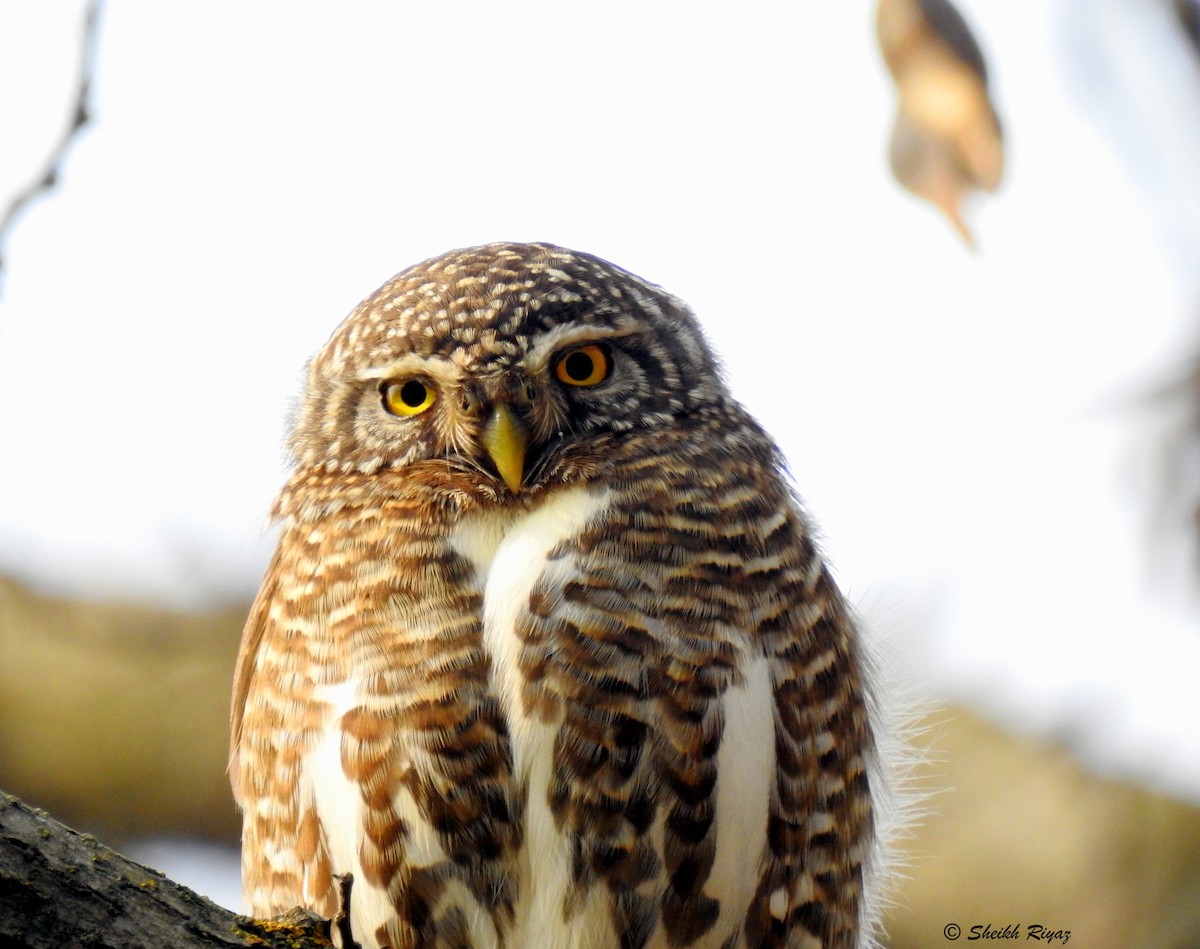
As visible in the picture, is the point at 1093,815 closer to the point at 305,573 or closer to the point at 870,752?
the point at 870,752

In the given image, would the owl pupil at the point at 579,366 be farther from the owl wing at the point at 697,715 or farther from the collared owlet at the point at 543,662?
the owl wing at the point at 697,715

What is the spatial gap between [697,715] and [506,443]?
0.76 m

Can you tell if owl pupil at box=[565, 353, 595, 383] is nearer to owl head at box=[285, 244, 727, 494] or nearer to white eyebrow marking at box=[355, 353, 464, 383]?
owl head at box=[285, 244, 727, 494]

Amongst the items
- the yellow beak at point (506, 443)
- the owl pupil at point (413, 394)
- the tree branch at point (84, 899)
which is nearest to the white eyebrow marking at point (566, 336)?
the yellow beak at point (506, 443)

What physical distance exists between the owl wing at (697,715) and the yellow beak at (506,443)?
231 mm

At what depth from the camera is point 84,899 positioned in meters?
1.91

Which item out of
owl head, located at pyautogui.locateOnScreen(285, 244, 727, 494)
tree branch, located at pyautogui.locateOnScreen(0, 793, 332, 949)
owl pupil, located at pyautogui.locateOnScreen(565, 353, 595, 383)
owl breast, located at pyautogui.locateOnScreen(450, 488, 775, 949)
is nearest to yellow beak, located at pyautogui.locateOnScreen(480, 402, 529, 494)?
owl head, located at pyautogui.locateOnScreen(285, 244, 727, 494)

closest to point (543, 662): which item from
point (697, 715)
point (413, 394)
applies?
point (697, 715)

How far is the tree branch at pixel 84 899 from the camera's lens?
1.85 metres

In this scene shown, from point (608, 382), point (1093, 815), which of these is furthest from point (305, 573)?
point (1093, 815)

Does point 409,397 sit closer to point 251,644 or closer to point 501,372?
point 501,372

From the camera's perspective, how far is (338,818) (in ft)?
8.92

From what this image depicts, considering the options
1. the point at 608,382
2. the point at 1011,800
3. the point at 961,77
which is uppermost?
the point at 961,77

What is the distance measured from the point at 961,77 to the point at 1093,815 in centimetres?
267
